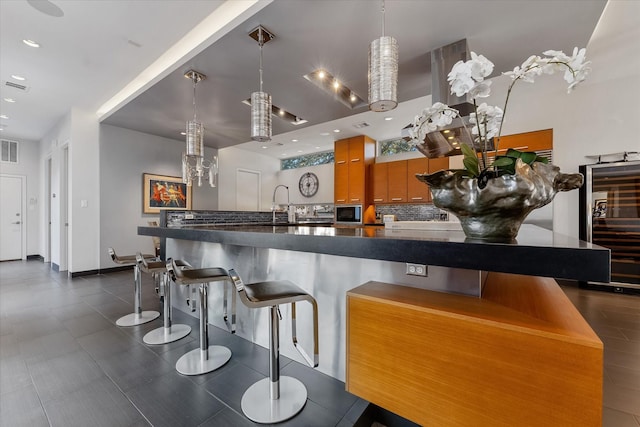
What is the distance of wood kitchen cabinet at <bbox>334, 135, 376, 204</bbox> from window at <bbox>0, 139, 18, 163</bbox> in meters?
7.52

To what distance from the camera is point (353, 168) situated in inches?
241

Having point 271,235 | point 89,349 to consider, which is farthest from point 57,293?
point 271,235

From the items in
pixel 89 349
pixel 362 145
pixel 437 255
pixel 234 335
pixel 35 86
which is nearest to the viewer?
pixel 437 255

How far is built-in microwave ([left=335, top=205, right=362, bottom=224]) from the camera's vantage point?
6008 mm

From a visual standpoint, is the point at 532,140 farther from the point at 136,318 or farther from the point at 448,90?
the point at 136,318

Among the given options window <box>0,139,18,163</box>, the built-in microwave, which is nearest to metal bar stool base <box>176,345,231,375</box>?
the built-in microwave

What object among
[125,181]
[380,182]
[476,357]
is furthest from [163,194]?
[476,357]

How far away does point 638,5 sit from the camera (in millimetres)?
2986

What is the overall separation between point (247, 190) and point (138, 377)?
20.3 feet

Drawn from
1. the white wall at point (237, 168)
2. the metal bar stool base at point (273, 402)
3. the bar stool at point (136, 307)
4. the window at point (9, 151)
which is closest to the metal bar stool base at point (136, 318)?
the bar stool at point (136, 307)

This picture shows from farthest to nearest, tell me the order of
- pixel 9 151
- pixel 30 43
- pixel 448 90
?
pixel 9 151 → pixel 30 43 → pixel 448 90

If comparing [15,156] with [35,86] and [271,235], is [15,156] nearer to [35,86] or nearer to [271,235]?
[35,86]

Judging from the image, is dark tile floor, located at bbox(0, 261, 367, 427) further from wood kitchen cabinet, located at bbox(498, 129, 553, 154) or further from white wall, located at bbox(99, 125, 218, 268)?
wood kitchen cabinet, located at bbox(498, 129, 553, 154)

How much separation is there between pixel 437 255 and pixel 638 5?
4.63 meters
